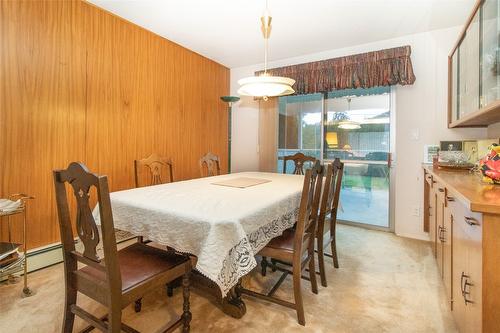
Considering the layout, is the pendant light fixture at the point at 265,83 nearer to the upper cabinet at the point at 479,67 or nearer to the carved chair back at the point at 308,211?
the carved chair back at the point at 308,211

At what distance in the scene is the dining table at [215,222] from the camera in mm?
1253

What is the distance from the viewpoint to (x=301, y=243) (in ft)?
5.18

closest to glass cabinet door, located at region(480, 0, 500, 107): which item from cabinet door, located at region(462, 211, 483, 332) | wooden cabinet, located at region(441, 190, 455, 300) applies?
wooden cabinet, located at region(441, 190, 455, 300)

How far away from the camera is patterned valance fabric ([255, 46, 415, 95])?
Answer: 9.96 feet

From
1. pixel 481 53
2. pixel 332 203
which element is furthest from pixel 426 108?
pixel 332 203

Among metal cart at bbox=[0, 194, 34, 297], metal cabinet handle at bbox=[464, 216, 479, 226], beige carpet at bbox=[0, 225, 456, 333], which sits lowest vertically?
beige carpet at bbox=[0, 225, 456, 333]

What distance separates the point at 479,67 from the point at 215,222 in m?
2.15

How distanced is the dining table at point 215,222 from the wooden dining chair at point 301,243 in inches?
4.0

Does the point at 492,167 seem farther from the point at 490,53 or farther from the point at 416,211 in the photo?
the point at 416,211

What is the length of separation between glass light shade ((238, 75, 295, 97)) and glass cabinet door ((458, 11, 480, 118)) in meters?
Answer: 1.35

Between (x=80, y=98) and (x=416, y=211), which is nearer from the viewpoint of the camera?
(x=80, y=98)

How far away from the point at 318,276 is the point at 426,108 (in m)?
2.31

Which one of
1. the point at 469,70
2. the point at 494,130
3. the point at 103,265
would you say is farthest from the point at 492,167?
the point at 103,265

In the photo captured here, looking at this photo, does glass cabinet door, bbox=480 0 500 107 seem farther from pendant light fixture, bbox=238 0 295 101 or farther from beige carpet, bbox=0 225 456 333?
beige carpet, bbox=0 225 456 333
